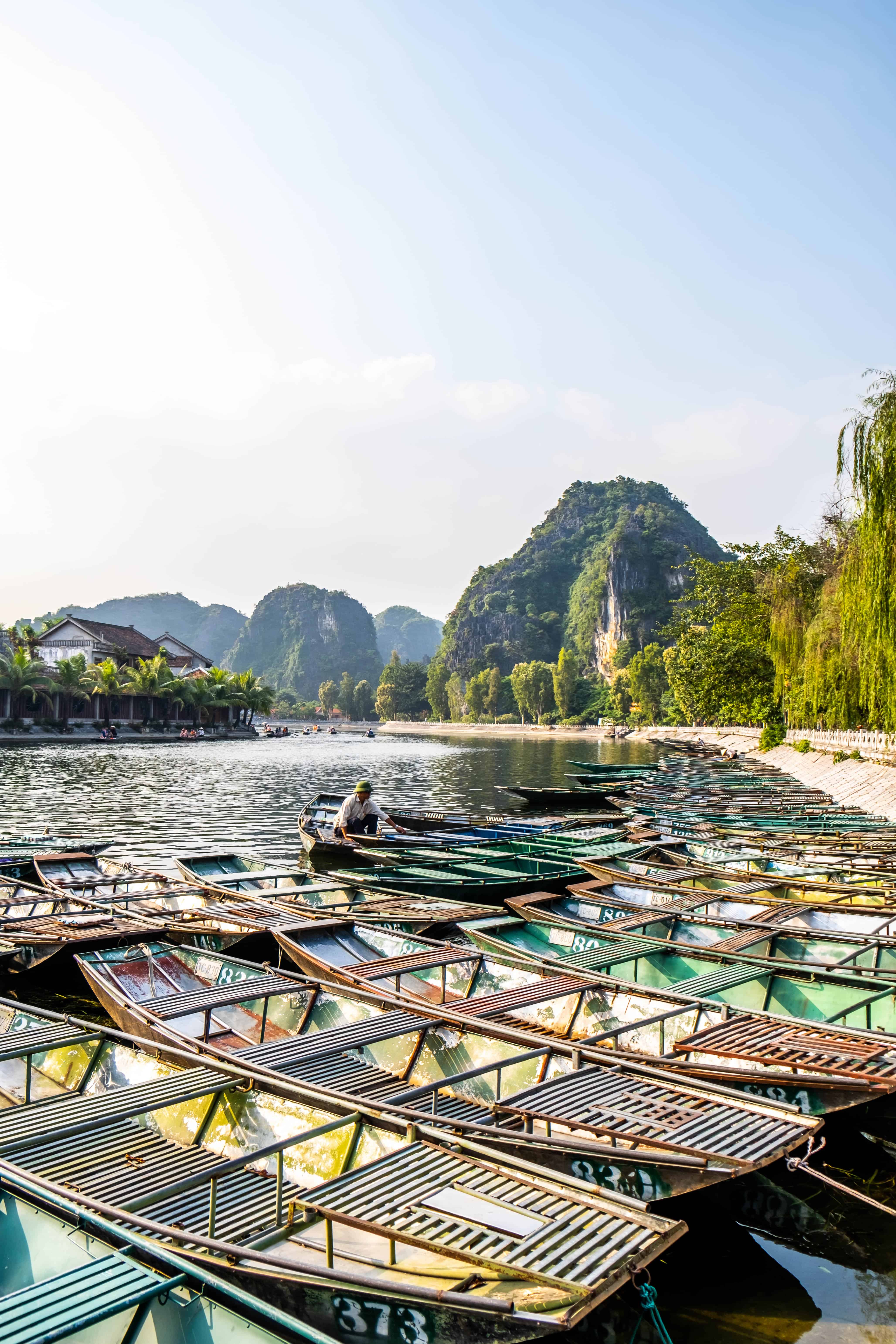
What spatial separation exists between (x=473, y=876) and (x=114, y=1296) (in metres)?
9.35

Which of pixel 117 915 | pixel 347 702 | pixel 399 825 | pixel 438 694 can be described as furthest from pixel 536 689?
pixel 117 915

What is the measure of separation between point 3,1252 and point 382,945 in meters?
5.13

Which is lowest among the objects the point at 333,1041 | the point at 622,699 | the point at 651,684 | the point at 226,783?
the point at 226,783

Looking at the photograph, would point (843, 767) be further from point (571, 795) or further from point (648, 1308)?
point (648, 1308)

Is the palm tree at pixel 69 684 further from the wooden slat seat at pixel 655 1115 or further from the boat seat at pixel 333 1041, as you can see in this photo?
the wooden slat seat at pixel 655 1115

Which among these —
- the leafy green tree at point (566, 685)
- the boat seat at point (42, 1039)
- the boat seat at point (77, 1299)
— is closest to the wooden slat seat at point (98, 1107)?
the boat seat at point (42, 1039)

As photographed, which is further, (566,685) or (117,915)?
(566,685)

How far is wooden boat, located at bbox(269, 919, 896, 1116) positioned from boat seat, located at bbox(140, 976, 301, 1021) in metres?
0.66

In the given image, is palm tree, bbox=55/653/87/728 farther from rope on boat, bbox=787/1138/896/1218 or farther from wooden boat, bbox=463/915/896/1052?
rope on boat, bbox=787/1138/896/1218

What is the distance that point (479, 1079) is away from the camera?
5.91 m

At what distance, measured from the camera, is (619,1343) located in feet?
13.2

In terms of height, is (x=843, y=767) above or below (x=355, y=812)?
above

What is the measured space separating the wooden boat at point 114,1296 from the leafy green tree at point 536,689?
113963 millimetres

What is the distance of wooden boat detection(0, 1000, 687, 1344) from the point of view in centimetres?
336
